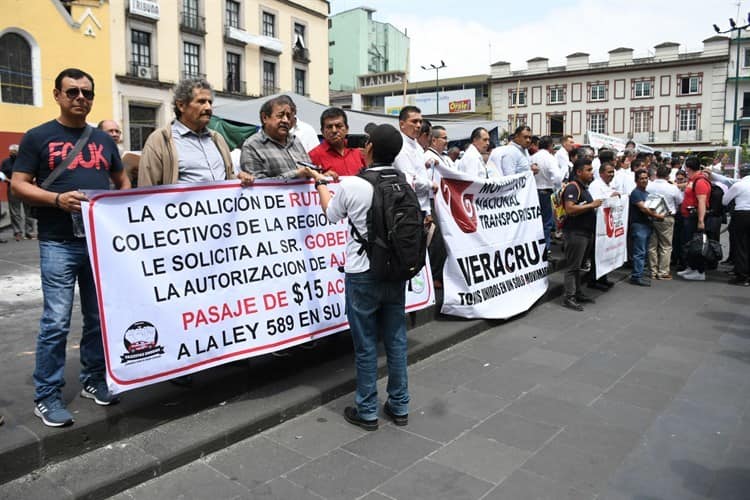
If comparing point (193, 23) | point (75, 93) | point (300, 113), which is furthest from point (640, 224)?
point (193, 23)

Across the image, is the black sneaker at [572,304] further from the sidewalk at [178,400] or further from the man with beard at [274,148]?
the man with beard at [274,148]

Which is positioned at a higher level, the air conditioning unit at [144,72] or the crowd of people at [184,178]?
the air conditioning unit at [144,72]

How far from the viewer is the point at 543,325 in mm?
6340

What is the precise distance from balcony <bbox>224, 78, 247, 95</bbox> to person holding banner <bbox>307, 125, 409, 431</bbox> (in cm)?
3133

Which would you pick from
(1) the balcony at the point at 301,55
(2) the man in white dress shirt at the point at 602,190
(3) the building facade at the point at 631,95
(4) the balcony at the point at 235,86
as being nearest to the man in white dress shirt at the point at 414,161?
(2) the man in white dress shirt at the point at 602,190

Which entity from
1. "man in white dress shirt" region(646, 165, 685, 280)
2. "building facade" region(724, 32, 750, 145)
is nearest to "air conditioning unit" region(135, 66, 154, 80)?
"man in white dress shirt" region(646, 165, 685, 280)

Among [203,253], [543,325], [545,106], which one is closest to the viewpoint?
[203,253]

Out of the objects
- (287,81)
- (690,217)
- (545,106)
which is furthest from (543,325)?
(545,106)

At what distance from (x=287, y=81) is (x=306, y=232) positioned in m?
34.5

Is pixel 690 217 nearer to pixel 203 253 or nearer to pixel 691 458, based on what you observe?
Answer: pixel 691 458

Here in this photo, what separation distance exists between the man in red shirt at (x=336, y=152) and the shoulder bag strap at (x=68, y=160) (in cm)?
172

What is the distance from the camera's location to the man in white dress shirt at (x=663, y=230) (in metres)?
8.92

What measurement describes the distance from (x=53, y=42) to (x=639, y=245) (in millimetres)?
20827

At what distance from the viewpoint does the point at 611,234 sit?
816 centimetres
